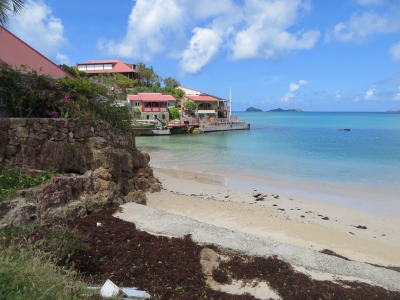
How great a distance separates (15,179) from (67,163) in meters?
1.74

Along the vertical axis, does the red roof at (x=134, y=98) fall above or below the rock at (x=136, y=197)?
above

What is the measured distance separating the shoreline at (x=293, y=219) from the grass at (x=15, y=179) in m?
3.86

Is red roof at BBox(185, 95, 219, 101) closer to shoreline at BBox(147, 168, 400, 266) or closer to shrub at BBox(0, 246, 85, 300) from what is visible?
shoreline at BBox(147, 168, 400, 266)

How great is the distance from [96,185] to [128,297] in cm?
497

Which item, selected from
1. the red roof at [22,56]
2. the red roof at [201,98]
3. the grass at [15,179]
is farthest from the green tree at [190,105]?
the grass at [15,179]

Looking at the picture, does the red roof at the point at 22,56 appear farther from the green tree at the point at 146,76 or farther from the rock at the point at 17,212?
the green tree at the point at 146,76

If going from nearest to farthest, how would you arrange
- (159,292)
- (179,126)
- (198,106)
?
(159,292)
(179,126)
(198,106)

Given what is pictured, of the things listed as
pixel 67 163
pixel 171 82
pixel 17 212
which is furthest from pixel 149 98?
pixel 17 212

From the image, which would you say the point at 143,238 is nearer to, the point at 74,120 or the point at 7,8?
the point at 74,120

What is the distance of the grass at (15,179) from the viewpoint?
689cm

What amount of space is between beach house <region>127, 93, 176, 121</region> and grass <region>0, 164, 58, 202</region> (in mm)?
46513

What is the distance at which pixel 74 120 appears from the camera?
30.5 ft

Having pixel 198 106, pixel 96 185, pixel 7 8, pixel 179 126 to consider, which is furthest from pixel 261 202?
pixel 198 106

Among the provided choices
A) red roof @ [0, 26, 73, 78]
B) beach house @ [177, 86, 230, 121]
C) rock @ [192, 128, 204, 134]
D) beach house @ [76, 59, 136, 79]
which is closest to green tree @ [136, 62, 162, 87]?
beach house @ [76, 59, 136, 79]
